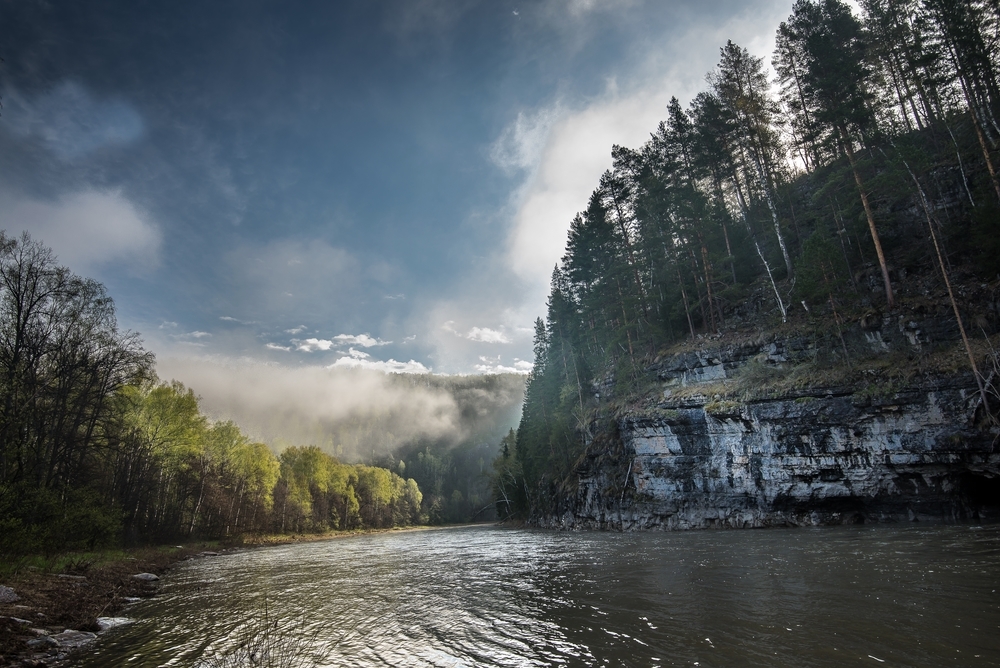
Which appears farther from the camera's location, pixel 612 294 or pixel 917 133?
pixel 612 294

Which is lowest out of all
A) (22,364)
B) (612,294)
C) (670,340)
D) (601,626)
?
(601,626)

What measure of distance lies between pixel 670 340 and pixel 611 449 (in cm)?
1209

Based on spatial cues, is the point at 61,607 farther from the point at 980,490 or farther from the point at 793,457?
the point at 980,490

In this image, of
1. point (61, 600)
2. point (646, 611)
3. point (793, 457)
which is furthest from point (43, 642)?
point (793, 457)

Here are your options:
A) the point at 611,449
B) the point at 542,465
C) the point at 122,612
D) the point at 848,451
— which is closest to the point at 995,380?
the point at 848,451

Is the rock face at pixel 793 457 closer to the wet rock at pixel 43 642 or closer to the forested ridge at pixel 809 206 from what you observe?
the forested ridge at pixel 809 206

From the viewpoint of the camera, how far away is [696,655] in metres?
7.32

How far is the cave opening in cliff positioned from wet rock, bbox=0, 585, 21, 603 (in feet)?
128

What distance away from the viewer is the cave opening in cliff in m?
21.7

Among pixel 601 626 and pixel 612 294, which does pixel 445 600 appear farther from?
pixel 612 294

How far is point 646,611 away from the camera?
10258 millimetres

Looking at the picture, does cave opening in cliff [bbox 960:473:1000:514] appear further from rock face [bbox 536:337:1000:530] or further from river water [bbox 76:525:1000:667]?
river water [bbox 76:525:1000:667]

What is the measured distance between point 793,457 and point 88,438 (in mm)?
40403

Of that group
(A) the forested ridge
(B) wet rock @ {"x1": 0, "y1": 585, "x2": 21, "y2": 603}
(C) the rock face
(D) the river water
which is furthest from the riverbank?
(A) the forested ridge
